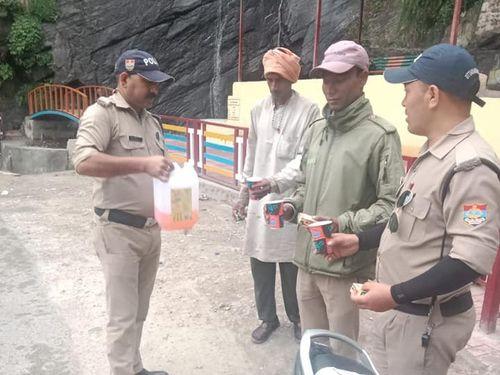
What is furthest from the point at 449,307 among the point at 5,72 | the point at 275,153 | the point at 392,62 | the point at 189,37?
the point at 5,72

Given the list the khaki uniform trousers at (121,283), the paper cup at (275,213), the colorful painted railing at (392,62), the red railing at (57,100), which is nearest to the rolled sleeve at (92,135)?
the khaki uniform trousers at (121,283)

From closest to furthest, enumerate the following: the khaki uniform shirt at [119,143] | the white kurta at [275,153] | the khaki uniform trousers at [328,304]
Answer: the khaki uniform trousers at [328,304] → the khaki uniform shirt at [119,143] → the white kurta at [275,153]

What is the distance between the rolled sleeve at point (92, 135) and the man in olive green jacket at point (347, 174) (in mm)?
1037

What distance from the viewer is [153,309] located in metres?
3.67

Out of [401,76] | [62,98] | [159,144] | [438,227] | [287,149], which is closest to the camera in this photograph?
[438,227]

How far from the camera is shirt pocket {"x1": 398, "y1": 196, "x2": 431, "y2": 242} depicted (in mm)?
1455

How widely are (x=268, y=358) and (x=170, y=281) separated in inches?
59.4

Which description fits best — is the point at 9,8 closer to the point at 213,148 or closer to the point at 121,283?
the point at 213,148

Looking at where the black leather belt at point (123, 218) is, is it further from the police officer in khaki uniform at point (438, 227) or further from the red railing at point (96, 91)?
the red railing at point (96, 91)

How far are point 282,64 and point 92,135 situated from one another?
1217mm

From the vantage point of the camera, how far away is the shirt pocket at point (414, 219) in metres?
1.46

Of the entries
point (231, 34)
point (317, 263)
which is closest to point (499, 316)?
point (317, 263)

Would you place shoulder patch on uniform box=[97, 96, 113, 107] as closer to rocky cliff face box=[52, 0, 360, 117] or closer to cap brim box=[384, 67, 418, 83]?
cap brim box=[384, 67, 418, 83]

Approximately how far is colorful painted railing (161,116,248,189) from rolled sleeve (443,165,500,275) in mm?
5249
